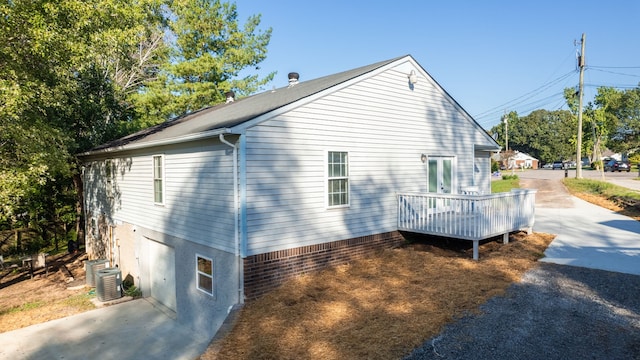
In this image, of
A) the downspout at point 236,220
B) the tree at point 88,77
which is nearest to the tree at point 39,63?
the tree at point 88,77

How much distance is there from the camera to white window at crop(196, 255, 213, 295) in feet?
28.8

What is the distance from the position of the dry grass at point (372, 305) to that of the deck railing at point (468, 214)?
0.63 metres

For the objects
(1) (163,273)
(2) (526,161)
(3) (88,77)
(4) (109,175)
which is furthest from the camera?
(2) (526,161)

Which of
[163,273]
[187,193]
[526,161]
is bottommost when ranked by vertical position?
[163,273]

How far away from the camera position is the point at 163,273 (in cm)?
1125

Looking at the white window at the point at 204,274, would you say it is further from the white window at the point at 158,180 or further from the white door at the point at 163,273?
the white window at the point at 158,180

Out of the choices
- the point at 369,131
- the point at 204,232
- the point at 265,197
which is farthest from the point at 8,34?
the point at 369,131

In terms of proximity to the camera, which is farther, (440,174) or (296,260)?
(440,174)

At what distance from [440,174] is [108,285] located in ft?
35.3

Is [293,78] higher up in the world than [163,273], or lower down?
higher up

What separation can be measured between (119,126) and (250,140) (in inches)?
505

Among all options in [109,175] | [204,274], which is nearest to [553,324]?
[204,274]

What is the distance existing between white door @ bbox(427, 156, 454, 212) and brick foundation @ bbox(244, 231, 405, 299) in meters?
2.94

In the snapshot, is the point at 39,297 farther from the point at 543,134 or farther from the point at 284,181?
the point at 543,134
